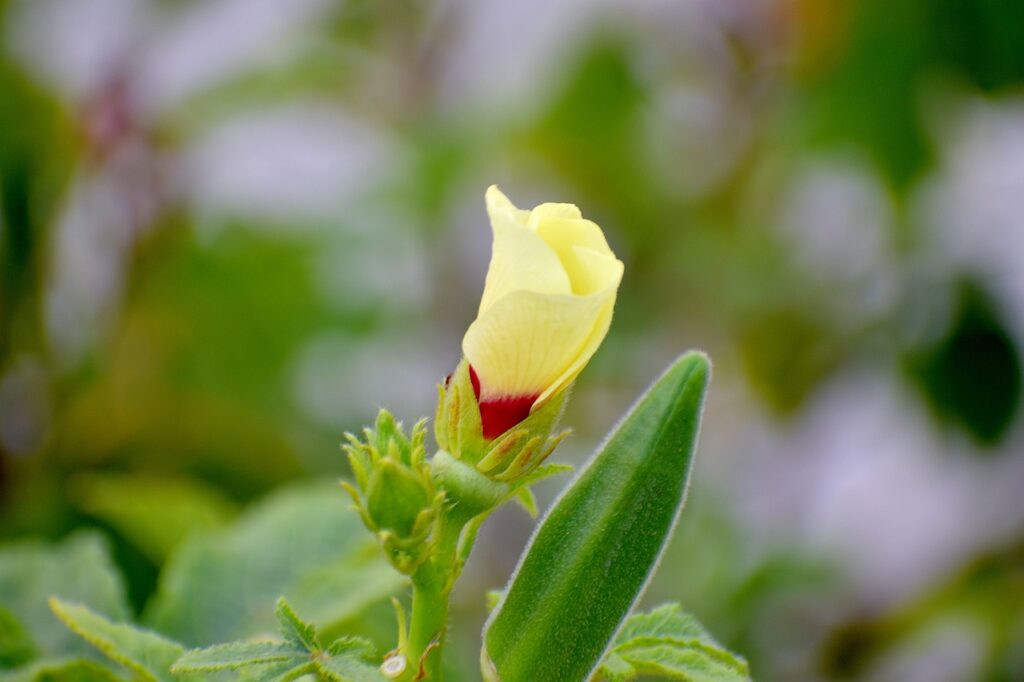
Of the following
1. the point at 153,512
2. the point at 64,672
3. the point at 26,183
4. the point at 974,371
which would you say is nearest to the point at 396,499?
the point at 64,672

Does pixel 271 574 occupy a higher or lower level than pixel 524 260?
lower

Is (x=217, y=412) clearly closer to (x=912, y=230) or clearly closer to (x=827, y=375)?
(x=827, y=375)

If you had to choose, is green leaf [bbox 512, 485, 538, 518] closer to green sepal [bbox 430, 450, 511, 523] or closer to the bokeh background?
green sepal [bbox 430, 450, 511, 523]

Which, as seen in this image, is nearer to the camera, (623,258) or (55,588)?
(55,588)

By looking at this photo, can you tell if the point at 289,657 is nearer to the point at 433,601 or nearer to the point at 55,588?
the point at 433,601

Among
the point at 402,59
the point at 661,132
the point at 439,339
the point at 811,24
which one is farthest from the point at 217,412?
the point at 811,24

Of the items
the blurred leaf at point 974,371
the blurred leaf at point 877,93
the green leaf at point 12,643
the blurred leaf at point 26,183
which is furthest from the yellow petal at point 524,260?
the blurred leaf at point 877,93

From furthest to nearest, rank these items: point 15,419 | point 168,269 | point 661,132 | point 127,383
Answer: point 661,132 < point 168,269 < point 127,383 < point 15,419
